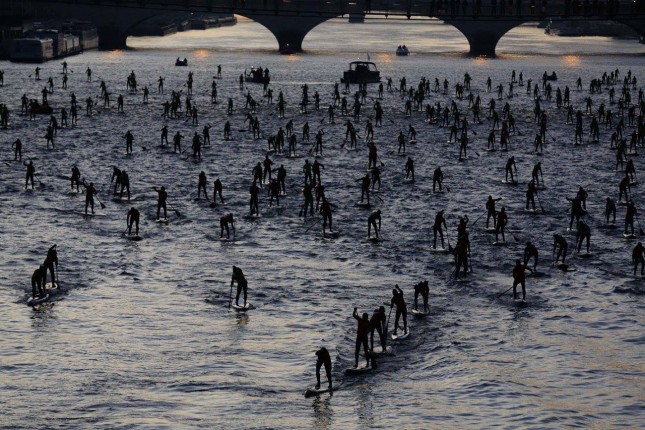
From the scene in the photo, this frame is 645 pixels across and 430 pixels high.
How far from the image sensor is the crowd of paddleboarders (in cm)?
6097

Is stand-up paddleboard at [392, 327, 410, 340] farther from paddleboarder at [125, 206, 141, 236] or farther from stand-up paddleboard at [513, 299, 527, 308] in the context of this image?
paddleboarder at [125, 206, 141, 236]

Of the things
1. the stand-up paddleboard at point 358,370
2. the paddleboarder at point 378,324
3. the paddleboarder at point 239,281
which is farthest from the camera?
the paddleboarder at point 239,281

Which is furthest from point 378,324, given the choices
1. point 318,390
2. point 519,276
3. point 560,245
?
point 560,245

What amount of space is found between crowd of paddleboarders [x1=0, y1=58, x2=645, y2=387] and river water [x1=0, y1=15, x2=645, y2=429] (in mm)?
879

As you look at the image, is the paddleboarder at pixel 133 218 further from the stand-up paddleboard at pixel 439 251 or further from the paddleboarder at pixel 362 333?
the paddleboarder at pixel 362 333

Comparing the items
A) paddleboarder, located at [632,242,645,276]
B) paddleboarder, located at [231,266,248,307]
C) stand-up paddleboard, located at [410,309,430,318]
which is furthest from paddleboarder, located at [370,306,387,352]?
paddleboarder, located at [632,242,645,276]

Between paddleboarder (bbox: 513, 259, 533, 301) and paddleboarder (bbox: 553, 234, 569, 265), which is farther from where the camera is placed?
paddleboarder (bbox: 553, 234, 569, 265)

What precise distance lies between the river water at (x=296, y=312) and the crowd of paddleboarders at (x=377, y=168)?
88 centimetres

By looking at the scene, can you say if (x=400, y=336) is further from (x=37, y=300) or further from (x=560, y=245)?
(x=37, y=300)

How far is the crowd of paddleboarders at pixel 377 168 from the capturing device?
60969mm

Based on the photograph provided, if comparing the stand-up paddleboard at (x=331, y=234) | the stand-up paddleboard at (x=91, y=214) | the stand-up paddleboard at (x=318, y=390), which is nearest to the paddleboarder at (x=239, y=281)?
the stand-up paddleboard at (x=318, y=390)

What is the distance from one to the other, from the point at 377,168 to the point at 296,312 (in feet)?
102

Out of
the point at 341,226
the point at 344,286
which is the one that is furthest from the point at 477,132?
the point at 344,286

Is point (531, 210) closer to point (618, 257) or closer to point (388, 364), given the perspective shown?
point (618, 257)
